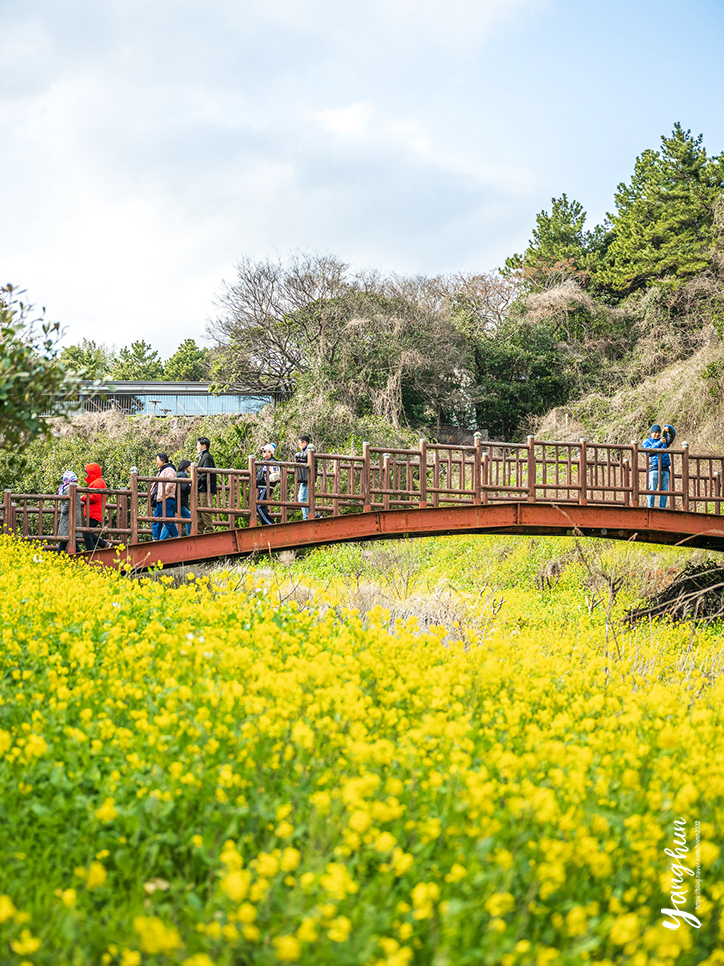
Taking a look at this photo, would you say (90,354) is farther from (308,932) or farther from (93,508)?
(308,932)

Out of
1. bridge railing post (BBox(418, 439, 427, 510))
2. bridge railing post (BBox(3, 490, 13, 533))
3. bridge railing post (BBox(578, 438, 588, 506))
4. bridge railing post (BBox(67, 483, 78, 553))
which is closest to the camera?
bridge railing post (BBox(67, 483, 78, 553))

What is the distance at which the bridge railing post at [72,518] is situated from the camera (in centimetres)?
1089

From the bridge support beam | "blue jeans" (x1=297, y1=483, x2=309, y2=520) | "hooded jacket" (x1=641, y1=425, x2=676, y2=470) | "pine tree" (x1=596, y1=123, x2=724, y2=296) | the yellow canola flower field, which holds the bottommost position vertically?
the yellow canola flower field

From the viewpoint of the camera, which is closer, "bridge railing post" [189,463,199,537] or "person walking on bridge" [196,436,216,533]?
"bridge railing post" [189,463,199,537]

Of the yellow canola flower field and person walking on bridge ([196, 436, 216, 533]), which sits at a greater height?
person walking on bridge ([196, 436, 216, 533])

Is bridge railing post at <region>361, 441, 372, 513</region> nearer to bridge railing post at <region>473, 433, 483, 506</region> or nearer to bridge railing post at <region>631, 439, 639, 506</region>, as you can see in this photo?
bridge railing post at <region>473, 433, 483, 506</region>

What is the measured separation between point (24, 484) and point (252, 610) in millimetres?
14193

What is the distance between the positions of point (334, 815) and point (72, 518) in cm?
925

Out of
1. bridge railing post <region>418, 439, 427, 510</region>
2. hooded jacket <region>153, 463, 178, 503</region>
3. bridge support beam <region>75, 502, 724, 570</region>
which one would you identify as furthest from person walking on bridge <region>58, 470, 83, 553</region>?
bridge railing post <region>418, 439, 427, 510</region>

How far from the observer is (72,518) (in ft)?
35.8

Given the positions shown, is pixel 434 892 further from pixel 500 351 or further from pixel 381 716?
pixel 500 351

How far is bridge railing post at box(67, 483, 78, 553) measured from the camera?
10.9 meters

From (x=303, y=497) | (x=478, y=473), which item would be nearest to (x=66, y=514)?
(x=303, y=497)

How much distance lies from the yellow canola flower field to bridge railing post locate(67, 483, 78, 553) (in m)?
6.05
